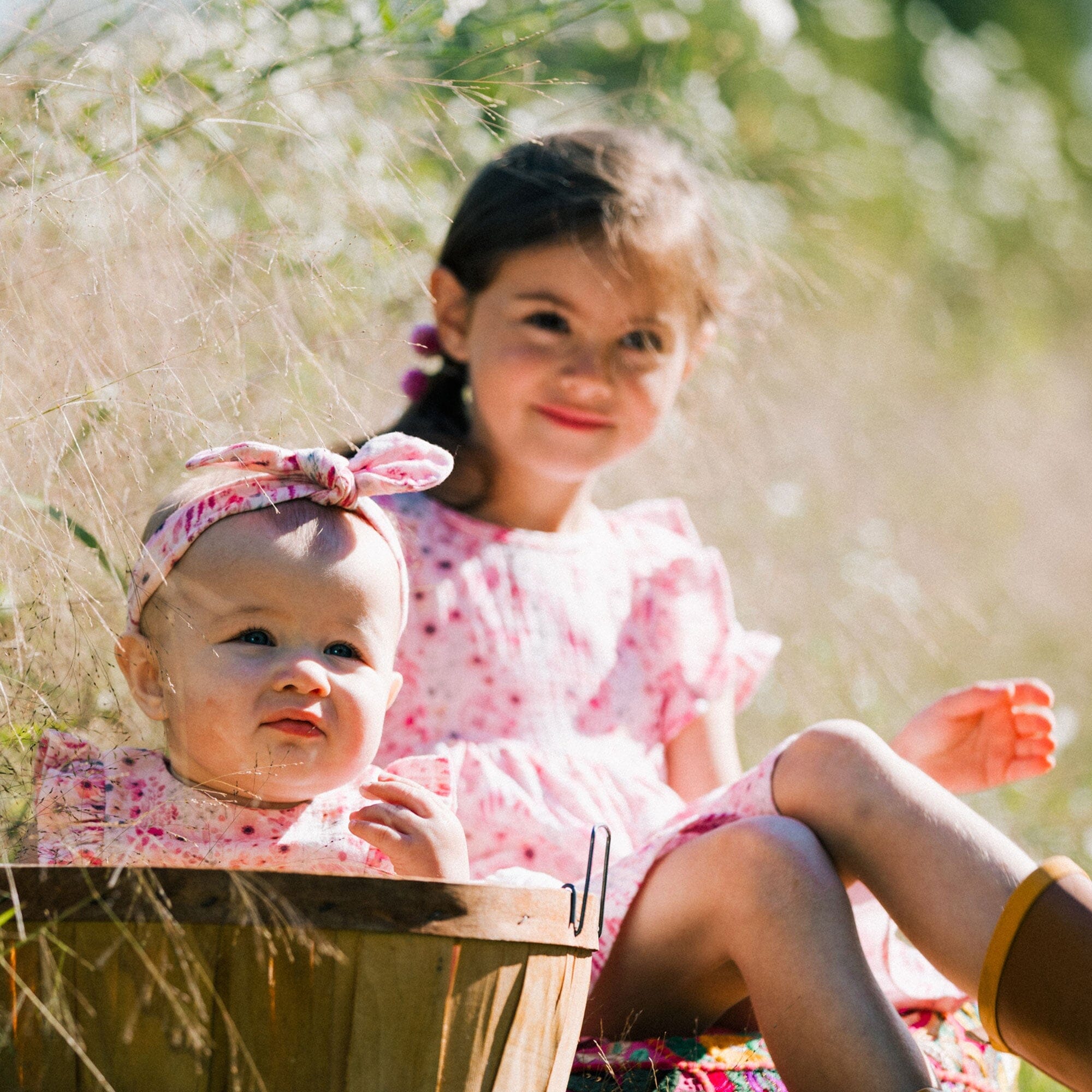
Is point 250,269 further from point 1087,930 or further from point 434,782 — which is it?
point 1087,930

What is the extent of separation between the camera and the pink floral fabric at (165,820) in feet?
3.87

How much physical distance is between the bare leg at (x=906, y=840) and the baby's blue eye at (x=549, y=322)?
27.2 inches

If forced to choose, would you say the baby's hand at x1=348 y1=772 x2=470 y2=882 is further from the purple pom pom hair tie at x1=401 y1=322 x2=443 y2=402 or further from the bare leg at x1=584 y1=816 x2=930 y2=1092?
the purple pom pom hair tie at x1=401 y1=322 x2=443 y2=402

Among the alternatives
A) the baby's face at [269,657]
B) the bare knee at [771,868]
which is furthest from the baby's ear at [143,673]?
the bare knee at [771,868]

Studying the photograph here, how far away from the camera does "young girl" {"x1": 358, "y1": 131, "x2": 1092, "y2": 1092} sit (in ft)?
4.33

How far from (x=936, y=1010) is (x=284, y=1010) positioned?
97 cm

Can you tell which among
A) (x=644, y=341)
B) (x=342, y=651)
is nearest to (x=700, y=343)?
(x=644, y=341)

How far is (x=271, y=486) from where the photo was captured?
129 centimetres

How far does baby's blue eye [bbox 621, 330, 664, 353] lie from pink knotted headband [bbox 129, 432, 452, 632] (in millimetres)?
605

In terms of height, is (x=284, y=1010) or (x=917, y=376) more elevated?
(x=284, y=1010)

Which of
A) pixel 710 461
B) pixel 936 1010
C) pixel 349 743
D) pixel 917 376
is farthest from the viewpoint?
pixel 917 376

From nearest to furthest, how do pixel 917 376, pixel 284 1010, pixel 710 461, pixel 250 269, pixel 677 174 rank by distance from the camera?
1. pixel 284 1010
2. pixel 250 269
3. pixel 677 174
4. pixel 710 461
5. pixel 917 376

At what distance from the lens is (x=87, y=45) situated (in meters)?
1.23

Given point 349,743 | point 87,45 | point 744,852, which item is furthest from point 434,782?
point 87,45
